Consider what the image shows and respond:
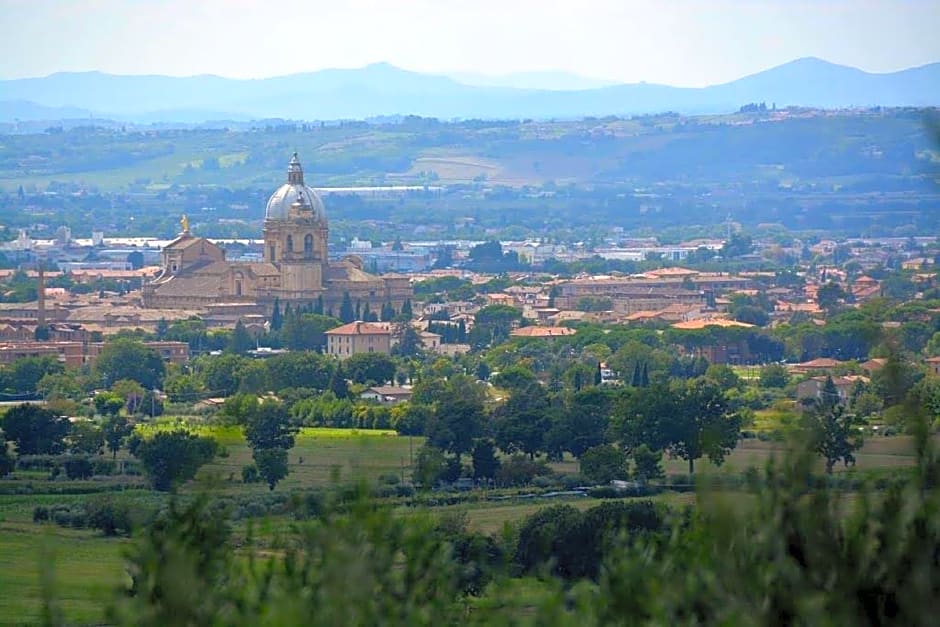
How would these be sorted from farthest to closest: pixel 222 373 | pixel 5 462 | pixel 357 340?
1. pixel 357 340
2. pixel 222 373
3. pixel 5 462

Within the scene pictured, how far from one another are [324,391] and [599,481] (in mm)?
15179

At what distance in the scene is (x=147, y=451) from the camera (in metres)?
35.8

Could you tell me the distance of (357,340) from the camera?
61.8 m

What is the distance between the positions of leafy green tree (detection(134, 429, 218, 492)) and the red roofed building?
2461 cm

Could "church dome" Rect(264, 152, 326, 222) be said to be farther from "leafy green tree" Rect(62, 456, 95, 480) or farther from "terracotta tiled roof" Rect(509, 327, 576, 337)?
"leafy green tree" Rect(62, 456, 95, 480)

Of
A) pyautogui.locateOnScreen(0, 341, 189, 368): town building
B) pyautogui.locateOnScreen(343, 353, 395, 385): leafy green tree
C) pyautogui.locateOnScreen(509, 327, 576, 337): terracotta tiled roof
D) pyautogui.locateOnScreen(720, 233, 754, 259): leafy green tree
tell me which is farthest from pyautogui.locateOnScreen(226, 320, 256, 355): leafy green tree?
pyautogui.locateOnScreen(720, 233, 754, 259): leafy green tree

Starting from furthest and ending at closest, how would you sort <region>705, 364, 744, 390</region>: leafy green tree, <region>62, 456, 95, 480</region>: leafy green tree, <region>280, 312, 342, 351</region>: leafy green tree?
<region>280, 312, 342, 351</region>: leafy green tree < <region>705, 364, 744, 390</region>: leafy green tree < <region>62, 456, 95, 480</region>: leafy green tree

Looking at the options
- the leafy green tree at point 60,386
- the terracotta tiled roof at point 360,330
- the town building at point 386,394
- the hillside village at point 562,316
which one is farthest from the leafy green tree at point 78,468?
the terracotta tiled roof at point 360,330

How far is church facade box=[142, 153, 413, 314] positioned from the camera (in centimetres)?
7375

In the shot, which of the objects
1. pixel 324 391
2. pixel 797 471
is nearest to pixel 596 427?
pixel 324 391

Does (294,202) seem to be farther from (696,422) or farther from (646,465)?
(646,465)

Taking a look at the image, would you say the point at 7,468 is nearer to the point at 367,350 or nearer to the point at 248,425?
the point at 248,425

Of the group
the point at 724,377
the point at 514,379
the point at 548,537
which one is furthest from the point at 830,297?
the point at 548,537

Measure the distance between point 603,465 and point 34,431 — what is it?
378 inches
